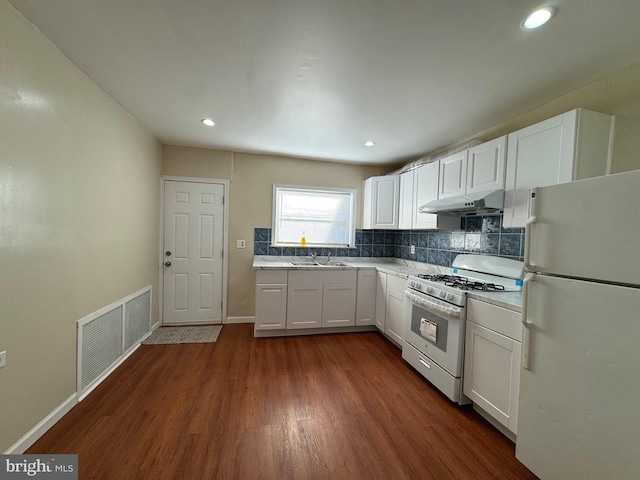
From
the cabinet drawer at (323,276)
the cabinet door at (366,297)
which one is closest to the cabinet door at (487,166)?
the cabinet door at (366,297)

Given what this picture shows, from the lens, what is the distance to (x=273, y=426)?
5.55 feet

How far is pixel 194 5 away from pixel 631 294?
238 cm

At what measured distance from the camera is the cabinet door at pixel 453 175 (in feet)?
7.98

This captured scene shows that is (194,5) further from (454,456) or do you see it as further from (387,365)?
(387,365)

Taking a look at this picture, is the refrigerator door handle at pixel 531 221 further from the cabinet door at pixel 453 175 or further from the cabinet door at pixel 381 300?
the cabinet door at pixel 381 300

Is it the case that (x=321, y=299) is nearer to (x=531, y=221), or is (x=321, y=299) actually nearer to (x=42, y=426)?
(x=531, y=221)

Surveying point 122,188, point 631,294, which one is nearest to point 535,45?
point 631,294

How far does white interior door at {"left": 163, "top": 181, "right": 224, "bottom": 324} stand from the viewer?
3.35 meters

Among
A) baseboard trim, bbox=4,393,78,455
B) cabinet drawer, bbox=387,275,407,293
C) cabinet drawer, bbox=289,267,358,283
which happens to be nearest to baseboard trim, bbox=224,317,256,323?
cabinet drawer, bbox=289,267,358,283

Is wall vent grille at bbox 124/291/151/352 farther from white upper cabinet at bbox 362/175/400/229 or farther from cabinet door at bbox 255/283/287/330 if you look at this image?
white upper cabinet at bbox 362/175/400/229

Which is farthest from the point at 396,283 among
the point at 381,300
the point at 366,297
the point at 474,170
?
the point at 474,170

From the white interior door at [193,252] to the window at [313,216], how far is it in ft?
2.77

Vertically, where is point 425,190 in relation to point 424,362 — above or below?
above

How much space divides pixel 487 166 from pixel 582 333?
1542mm
